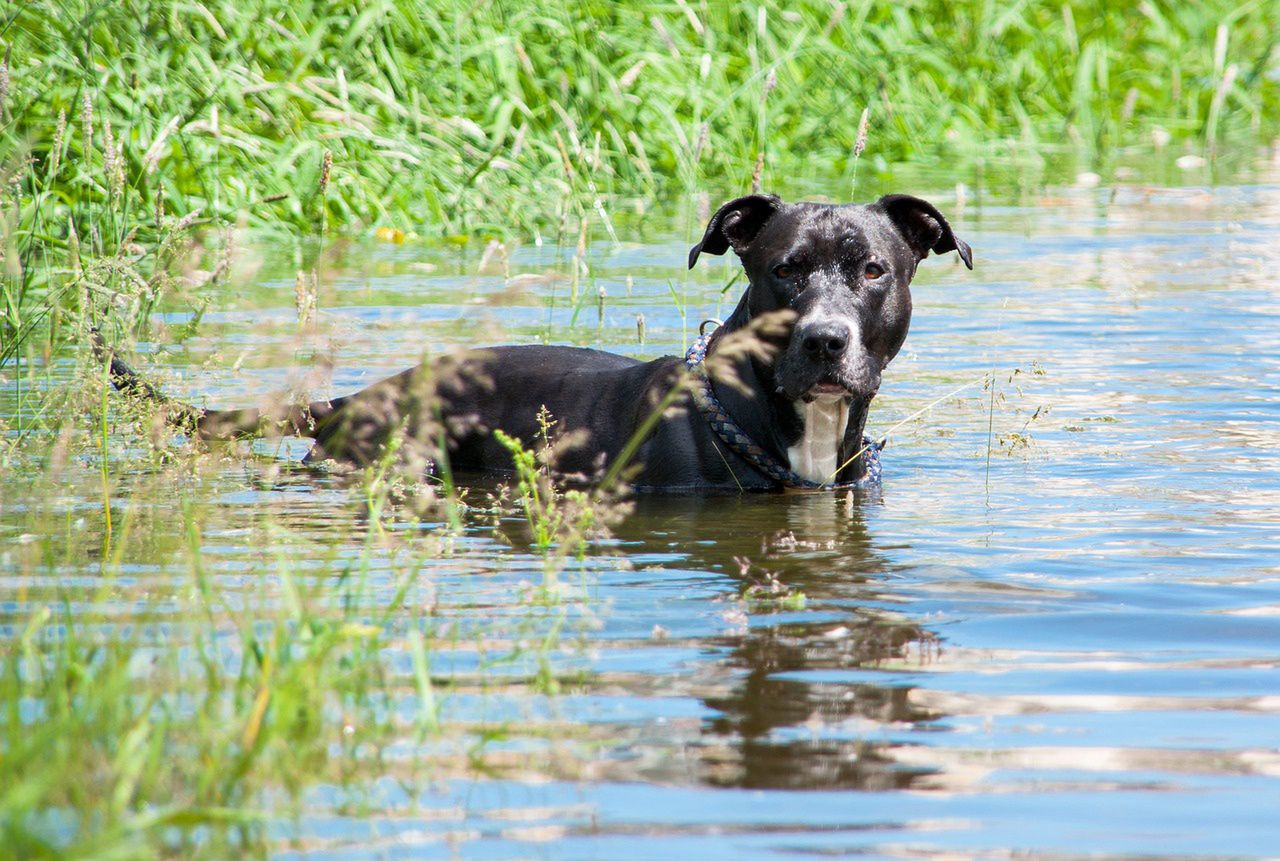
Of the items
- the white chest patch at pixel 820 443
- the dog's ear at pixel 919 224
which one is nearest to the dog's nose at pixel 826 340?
the white chest patch at pixel 820 443

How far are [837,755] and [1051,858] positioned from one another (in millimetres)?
547

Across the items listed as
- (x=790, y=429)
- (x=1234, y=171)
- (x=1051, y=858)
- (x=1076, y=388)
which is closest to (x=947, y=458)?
(x=790, y=429)

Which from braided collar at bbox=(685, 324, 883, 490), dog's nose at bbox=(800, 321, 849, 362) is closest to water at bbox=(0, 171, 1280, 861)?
braided collar at bbox=(685, 324, 883, 490)

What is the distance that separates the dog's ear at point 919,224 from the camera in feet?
19.2

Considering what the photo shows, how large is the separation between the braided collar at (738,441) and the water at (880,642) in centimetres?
20

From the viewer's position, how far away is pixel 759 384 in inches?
228

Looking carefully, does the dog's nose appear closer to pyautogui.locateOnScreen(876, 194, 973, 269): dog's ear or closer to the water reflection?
the water reflection

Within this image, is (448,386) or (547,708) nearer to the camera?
(547,708)

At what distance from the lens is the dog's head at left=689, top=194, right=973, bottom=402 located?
17.7 ft

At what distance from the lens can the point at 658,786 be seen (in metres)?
2.92

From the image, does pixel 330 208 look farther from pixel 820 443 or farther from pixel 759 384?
pixel 820 443

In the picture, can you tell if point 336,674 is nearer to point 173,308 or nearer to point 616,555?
point 616,555

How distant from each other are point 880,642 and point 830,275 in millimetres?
2036

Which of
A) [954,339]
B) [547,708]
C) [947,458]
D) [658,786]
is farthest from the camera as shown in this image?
[954,339]
